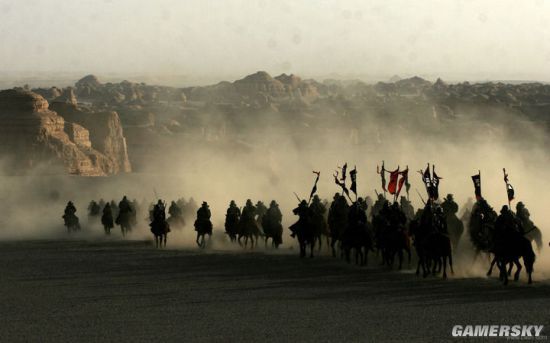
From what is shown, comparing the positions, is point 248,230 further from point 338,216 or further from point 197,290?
point 197,290

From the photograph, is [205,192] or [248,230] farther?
[205,192]

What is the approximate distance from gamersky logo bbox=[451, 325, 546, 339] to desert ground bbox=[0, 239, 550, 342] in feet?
1.04

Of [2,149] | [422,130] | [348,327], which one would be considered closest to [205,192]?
[2,149]

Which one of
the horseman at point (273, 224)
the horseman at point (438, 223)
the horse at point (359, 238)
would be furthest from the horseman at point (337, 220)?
the horseman at point (438, 223)

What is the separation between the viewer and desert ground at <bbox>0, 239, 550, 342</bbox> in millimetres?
17031

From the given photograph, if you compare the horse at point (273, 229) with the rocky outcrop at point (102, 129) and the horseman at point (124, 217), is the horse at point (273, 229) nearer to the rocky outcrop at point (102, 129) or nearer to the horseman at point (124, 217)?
the horseman at point (124, 217)

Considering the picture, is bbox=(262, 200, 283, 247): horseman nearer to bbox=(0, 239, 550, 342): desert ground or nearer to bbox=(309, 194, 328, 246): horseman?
bbox=(309, 194, 328, 246): horseman

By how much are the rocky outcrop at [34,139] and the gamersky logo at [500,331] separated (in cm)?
8563

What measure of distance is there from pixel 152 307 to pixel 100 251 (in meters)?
15.6

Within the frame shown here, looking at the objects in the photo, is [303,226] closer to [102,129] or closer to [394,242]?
[394,242]

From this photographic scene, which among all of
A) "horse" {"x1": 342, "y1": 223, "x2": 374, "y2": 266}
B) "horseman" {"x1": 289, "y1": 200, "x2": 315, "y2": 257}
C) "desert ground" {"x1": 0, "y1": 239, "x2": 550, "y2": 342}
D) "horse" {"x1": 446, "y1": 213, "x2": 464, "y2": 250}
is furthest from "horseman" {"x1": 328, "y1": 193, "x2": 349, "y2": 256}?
"horse" {"x1": 446, "y1": 213, "x2": 464, "y2": 250}

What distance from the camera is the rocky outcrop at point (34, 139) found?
99.2 meters

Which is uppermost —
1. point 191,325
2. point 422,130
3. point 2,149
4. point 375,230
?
point 422,130

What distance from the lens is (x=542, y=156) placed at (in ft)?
461
